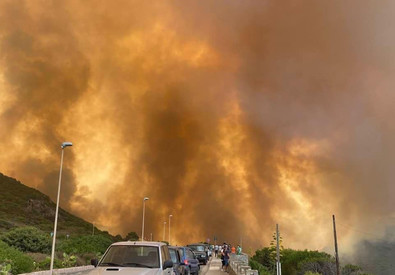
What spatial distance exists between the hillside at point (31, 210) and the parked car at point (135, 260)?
4684 inches

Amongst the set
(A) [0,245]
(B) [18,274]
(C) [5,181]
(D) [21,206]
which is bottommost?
(B) [18,274]

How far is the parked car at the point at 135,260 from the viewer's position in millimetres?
8938

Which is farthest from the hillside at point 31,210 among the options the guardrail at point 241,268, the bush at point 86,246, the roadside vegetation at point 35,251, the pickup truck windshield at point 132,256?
the pickup truck windshield at point 132,256

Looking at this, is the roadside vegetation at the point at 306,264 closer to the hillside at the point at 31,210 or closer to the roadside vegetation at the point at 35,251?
the roadside vegetation at the point at 35,251

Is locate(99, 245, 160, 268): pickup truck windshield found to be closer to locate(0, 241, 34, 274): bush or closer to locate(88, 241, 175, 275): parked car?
locate(88, 241, 175, 275): parked car

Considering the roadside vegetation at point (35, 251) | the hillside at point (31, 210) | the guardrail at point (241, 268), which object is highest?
the hillside at point (31, 210)

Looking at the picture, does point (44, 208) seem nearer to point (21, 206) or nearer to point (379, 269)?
point (21, 206)

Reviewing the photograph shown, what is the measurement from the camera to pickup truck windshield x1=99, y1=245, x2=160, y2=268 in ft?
31.3

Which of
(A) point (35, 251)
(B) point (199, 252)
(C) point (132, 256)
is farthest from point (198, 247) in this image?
(C) point (132, 256)

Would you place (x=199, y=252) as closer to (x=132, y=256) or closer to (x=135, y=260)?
(x=132, y=256)

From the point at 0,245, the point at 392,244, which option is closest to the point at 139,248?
the point at 0,245

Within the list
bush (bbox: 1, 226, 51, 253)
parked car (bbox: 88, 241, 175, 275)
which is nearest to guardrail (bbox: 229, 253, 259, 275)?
parked car (bbox: 88, 241, 175, 275)

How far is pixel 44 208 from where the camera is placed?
539ft

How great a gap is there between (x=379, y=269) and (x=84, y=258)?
85.9 meters
